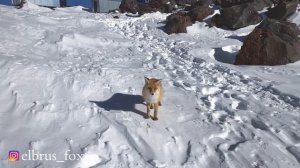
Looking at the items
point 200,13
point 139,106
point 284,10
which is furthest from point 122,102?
point 284,10

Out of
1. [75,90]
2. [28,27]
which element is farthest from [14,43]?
[75,90]

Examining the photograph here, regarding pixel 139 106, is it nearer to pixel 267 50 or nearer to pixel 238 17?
pixel 267 50

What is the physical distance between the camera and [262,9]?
15367 millimetres

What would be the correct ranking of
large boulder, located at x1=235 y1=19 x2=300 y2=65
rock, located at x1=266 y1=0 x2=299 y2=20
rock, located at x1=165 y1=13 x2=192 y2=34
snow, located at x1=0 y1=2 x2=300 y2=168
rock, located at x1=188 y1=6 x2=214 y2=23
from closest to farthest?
snow, located at x1=0 y1=2 x2=300 y2=168 → large boulder, located at x1=235 y1=19 x2=300 y2=65 → rock, located at x1=266 y1=0 x2=299 y2=20 → rock, located at x1=165 y1=13 x2=192 y2=34 → rock, located at x1=188 y1=6 x2=214 y2=23

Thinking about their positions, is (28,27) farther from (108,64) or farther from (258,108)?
(258,108)

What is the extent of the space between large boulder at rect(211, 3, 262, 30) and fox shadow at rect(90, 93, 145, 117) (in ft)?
26.3

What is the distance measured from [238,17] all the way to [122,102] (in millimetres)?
8570

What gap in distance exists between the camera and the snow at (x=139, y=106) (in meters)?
5.30

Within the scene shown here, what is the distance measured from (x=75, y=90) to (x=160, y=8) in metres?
12.0

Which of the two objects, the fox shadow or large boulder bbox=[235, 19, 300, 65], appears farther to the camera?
large boulder bbox=[235, 19, 300, 65]

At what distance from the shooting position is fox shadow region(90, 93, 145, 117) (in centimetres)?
674

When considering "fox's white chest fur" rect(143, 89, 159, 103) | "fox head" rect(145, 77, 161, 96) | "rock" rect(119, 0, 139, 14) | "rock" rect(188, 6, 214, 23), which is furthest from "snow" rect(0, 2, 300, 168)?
"rock" rect(119, 0, 139, 14)

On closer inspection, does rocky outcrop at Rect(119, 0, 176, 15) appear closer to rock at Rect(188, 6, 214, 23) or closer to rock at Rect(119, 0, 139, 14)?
rock at Rect(119, 0, 139, 14)

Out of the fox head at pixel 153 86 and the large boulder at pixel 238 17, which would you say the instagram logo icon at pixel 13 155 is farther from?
the large boulder at pixel 238 17
